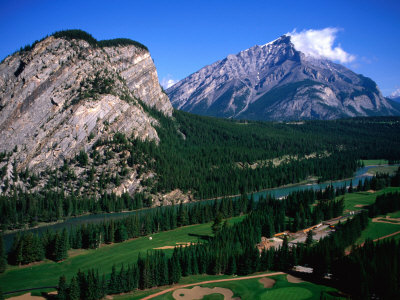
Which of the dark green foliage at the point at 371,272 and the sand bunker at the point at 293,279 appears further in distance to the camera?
the sand bunker at the point at 293,279

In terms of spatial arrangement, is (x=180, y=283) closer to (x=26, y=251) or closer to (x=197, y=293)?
(x=197, y=293)

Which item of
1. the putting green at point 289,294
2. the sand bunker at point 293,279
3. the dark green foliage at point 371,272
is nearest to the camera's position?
the dark green foliage at point 371,272

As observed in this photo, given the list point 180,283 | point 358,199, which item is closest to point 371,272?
point 180,283

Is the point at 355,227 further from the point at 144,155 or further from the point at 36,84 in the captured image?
the point at 36,84

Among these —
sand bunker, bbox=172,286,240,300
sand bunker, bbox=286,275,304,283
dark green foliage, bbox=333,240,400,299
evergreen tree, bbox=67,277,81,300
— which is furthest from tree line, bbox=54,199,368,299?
sand bunker, bbox=172,286,240,300

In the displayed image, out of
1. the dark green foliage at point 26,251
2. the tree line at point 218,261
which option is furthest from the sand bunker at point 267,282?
the dark green foliage at point 26,251

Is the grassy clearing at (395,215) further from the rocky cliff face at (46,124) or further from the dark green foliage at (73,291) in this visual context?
the rocky cliff face at (46,124)
